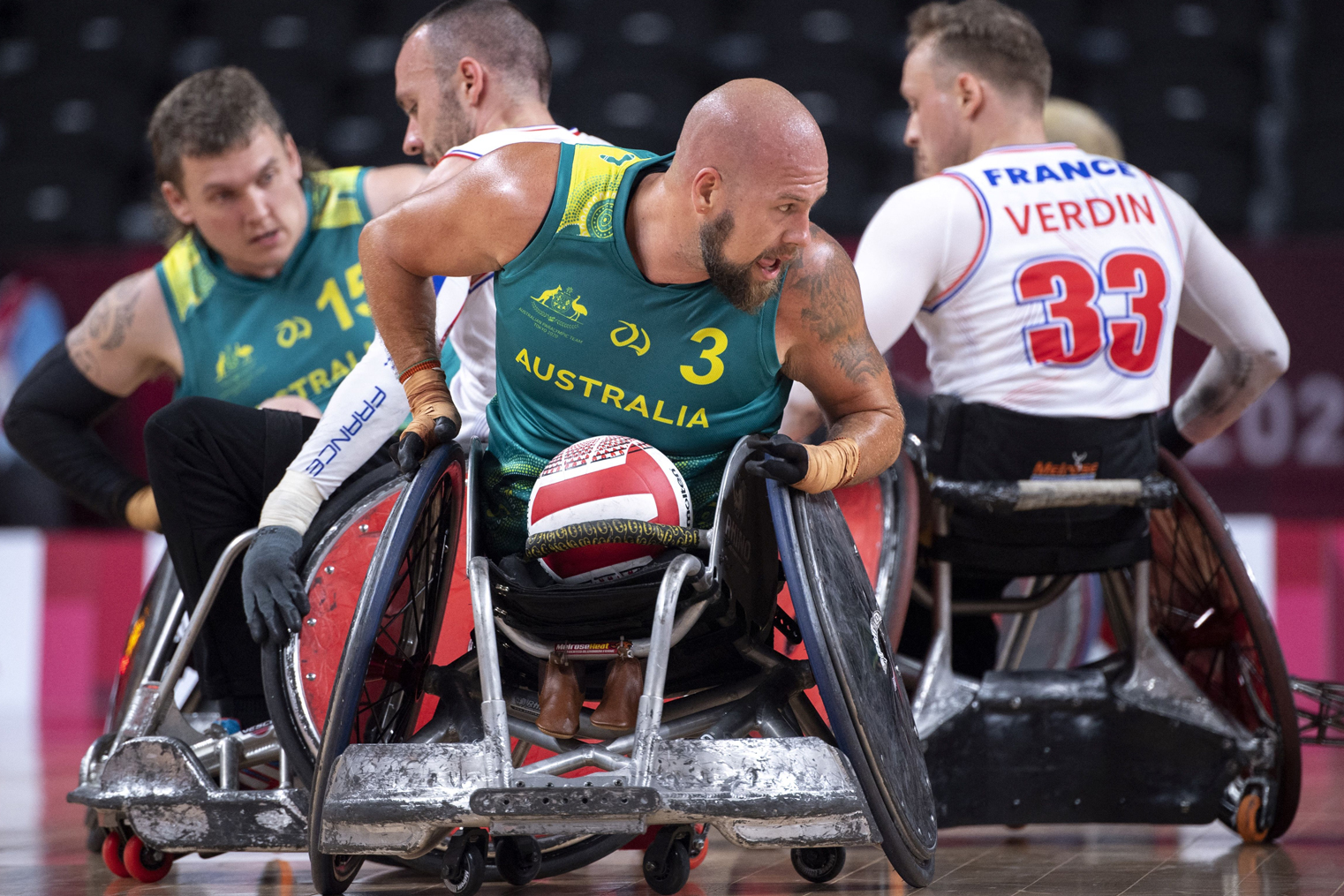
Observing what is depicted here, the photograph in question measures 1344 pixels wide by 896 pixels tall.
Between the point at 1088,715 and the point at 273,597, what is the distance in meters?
1.82

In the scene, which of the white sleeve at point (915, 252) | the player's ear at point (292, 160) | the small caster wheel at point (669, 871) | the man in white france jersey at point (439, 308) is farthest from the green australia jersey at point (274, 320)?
the small caster wheel at point (669, 871)

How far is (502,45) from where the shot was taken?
143 inches

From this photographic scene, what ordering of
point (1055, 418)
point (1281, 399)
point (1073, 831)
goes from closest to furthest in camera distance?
point (1055, 418) → point (1073, 831) → point (1281, 399)

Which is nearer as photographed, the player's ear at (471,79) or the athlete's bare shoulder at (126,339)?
the player's ear at (471,79)

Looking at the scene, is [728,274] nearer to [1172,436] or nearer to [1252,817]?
[1252,817]

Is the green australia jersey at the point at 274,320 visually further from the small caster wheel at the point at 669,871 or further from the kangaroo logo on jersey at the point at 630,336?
the small caster wheel at the point at 669,871

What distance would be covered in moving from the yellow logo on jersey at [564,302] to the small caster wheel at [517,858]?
0.92m

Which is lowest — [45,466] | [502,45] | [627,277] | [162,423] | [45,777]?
[45,777]

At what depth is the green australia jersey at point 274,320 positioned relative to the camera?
13.2 ft

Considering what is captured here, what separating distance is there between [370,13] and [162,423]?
7212 millimetres

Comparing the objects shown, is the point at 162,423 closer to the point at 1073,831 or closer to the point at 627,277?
the point at 627,277

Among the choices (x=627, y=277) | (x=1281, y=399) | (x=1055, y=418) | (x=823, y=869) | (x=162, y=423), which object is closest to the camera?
(x=627, y=277)

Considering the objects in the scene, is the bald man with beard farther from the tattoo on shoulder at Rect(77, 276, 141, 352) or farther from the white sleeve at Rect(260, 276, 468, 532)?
the tattoo on shoulder at Rect(77, 276, 141, 352)

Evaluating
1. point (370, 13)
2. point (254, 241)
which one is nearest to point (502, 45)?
point (254, 241)
